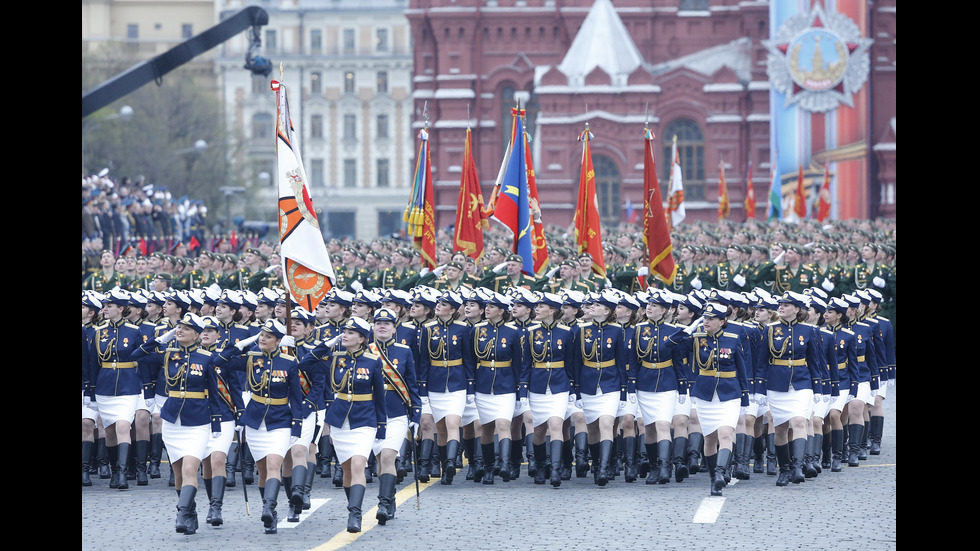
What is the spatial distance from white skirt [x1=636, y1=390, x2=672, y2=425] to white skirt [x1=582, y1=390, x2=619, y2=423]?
247 millimetres

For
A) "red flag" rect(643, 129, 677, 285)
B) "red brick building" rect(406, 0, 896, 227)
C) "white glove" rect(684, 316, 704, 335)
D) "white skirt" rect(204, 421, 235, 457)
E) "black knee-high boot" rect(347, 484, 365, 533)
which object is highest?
"red brick building" rect(406, 0, 896, 227)

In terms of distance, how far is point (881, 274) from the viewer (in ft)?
69.6

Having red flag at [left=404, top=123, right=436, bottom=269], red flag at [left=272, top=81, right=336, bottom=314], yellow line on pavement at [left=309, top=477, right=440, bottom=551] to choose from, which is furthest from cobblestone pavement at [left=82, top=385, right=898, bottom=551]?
red flag at [left=404, top=123, right=436, bottom=269]

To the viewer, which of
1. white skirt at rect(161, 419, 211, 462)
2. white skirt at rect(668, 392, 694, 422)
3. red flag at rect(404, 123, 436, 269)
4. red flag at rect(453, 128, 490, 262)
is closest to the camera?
white skirt at rect(161, 419, 211, 462)

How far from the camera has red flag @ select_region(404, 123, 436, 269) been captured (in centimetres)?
1892

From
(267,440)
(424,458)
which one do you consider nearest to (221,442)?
(267,440)

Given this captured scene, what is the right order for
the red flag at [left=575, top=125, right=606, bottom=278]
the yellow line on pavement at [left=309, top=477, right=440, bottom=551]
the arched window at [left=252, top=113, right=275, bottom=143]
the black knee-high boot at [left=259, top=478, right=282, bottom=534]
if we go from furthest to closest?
the arched window at [left=252, top=113, right=275, bottom=143]
the red flag at [left=575, top=125, right=606, bottom=278]
the black knee-high boot at [left=259, top=478, right=282, bottom=534]
the yellow line on pavement at [left=309, top=477, right=440, bottom=551]

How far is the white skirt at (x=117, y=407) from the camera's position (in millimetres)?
13680

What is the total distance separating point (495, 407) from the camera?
13.9 meters

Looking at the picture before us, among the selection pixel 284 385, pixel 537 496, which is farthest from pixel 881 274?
pixel 284 385

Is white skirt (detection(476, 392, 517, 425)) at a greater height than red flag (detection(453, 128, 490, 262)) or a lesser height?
lesser

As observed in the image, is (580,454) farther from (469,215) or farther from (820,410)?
(469,215)

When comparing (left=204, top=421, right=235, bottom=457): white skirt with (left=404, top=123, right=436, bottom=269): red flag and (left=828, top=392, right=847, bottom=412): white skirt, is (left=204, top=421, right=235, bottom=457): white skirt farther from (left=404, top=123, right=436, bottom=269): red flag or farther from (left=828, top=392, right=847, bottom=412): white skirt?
(left=404, top=123, right=436, bottom=269): red flag

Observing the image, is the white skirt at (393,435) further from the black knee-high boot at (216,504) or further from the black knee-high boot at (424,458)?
the black knee-high boot at (424,458)
